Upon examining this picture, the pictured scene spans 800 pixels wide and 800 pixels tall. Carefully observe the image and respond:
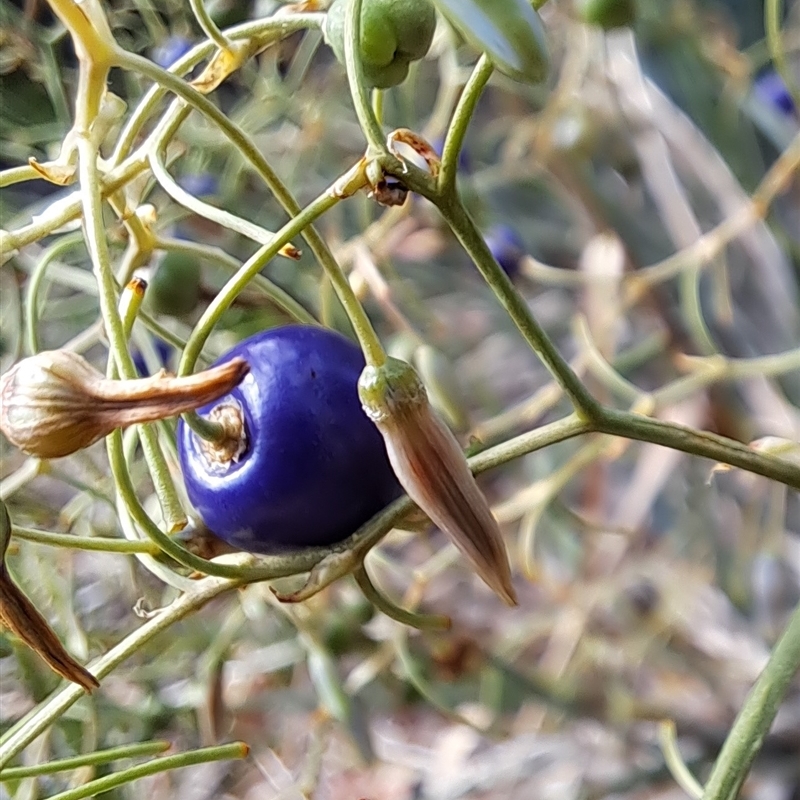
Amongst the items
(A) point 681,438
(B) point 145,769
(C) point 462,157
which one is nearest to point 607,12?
(C) point 462,157

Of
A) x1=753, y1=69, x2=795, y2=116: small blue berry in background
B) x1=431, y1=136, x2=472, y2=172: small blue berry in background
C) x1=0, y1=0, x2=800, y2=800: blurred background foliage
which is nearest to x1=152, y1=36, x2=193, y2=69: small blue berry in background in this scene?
x1=0, y1=0, x2=800, y2=800: blurred background foliage

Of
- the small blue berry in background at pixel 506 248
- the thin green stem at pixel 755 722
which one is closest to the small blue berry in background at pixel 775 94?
the small blue berry in background at pixel 506 248

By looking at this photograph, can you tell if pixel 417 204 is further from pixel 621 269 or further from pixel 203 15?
pixel 203 15

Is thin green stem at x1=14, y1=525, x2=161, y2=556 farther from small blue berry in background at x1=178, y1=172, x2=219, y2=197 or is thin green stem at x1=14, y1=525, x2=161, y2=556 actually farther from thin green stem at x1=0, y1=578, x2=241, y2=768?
small blue berry in background at x1=178, y1=172, x2=219, y2=197

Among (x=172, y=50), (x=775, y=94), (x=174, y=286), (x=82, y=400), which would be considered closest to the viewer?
(x=82, y=400)

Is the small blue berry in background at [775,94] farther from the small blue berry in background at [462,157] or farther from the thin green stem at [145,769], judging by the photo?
the thin green stem at [145,769]

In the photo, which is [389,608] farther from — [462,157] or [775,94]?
[775,94]

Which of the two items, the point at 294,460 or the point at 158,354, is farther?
the point at 158,354
